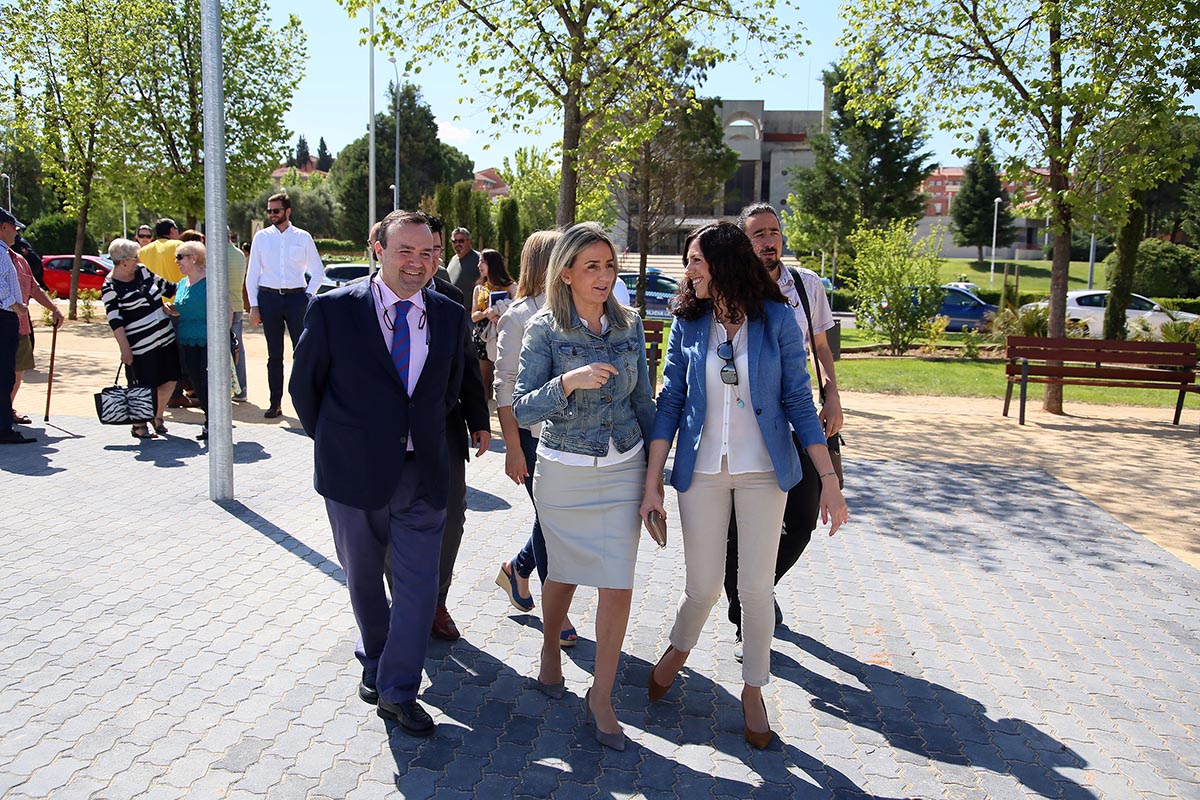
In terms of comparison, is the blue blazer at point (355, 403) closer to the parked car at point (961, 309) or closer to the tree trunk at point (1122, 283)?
the tree trunk at point (1122, 283)

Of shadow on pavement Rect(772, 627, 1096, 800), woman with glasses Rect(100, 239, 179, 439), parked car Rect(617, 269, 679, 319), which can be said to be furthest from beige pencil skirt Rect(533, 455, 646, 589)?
parked car Rect(617, 269, 679, 319)

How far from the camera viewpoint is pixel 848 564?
5.99m

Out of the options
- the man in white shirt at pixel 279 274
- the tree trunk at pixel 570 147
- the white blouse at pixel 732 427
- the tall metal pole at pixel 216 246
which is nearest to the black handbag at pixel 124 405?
the man in white shirt at pixel 279 274

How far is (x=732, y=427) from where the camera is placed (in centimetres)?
360

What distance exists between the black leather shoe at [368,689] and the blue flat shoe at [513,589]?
107cm

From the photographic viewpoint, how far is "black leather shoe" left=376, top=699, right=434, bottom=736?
358cm

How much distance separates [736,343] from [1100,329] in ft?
84.6

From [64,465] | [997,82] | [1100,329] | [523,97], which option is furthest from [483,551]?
[1100,329]

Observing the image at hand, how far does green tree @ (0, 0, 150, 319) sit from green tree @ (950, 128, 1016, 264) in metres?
58.0

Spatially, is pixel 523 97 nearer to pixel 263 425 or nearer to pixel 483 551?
pixel 263 425

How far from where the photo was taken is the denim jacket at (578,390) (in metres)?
3.61

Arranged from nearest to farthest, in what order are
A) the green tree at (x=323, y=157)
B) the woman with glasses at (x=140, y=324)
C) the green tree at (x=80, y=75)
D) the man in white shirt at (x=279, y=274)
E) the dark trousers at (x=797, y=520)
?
the dark trousers at (x=797, y=520)
the woman with glasses at (x=140, y=324)
the man in white shirt at (x=279, y=274)
the green tree at (x=80, y=75)
the green tree at (x=323, y=157)

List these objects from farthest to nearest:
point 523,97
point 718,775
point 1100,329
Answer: point 1100,329, point 523,97, point 718,775

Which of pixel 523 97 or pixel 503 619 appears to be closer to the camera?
pixel 503 619
